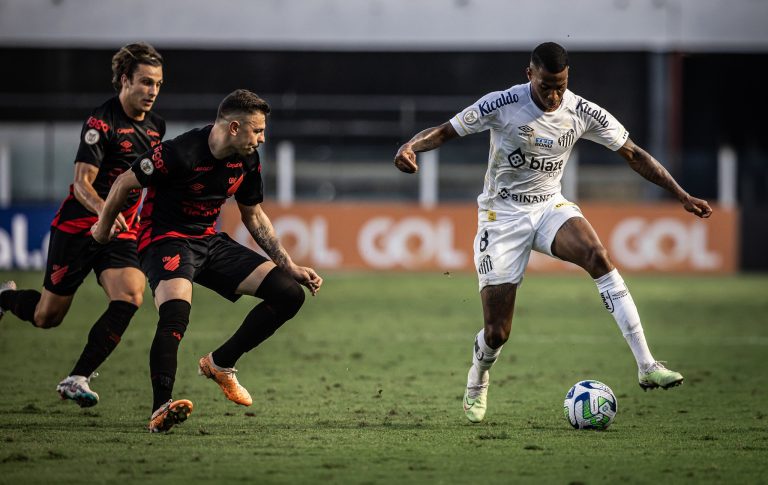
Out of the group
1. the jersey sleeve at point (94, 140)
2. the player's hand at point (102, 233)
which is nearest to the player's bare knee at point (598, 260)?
the player's hand at point (102, 233)

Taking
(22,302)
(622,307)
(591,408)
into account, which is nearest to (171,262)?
(22,302)

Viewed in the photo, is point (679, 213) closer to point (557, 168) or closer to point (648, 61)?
point (648, 61)

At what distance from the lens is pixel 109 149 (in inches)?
330

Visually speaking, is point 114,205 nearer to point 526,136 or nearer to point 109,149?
point 109,149

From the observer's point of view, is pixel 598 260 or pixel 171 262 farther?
pixel 598 260

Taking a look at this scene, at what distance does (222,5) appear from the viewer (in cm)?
2927

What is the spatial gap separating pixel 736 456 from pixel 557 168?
7.90 feet

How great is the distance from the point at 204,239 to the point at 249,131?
797 mm

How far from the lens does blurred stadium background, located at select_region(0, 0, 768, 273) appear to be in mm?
23406

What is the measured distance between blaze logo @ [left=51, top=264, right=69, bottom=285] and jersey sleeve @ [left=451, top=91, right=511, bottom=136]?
9.54 ft

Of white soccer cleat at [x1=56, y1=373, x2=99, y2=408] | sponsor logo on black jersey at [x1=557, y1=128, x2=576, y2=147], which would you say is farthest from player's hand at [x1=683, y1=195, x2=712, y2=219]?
white soccer cleat at [x1=56, y1=373, x2=99, y2=408]

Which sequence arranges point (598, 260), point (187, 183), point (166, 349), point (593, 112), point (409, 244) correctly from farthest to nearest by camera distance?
point (409, 244)
point (593, 112)
point (598, 260)
point (187, 183)
point (166, 349)

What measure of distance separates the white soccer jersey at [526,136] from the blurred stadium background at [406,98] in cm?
1464

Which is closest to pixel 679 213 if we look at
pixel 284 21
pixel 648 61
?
pixel 648 61
